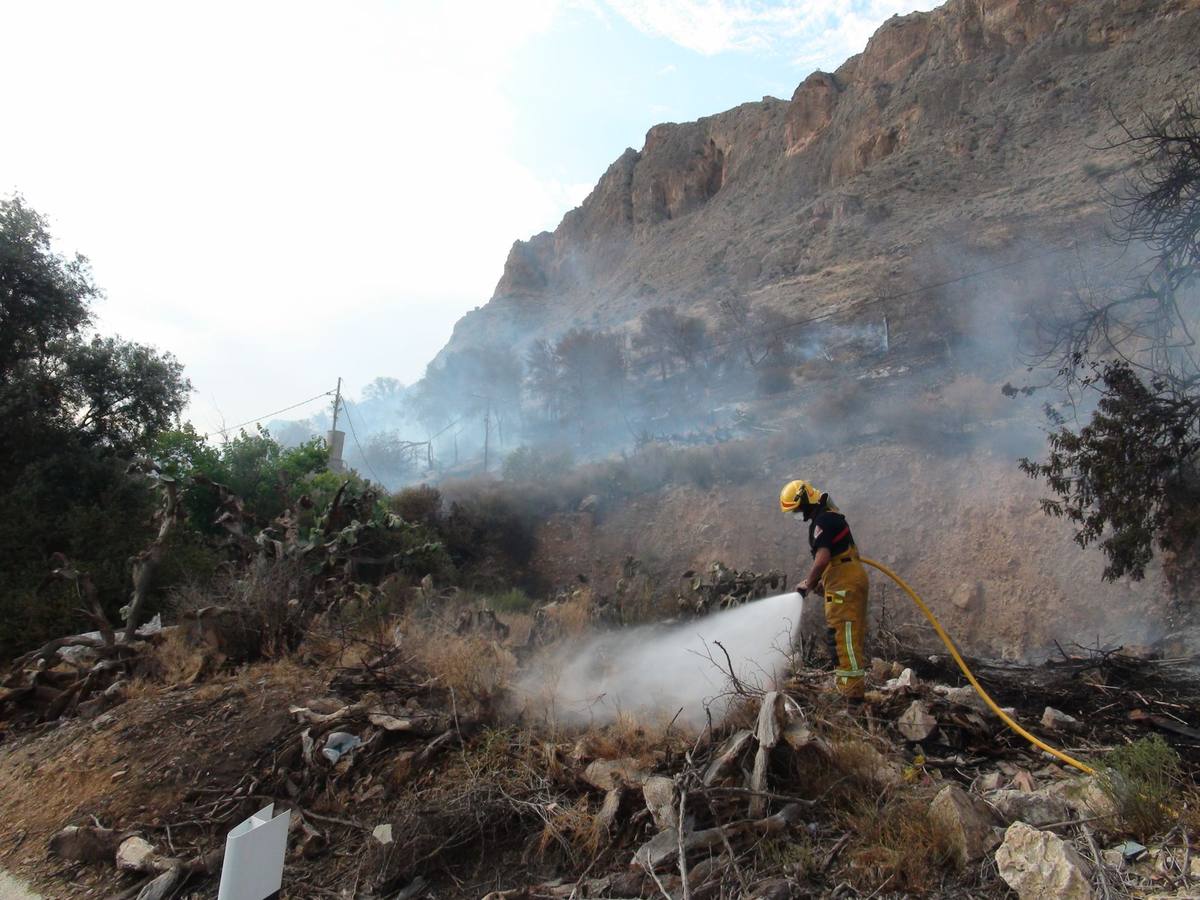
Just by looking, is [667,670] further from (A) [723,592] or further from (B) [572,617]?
(A) [723,592]

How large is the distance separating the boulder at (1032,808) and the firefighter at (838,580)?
64.5 inches

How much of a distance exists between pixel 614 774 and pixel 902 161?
48.2 meters

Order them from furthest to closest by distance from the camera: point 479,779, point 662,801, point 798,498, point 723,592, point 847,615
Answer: point 723,592
point 798,498
point 847,615
point 479,779
point 662,801

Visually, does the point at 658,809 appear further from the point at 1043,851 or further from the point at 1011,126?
the point at 1011,126

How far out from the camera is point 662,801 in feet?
11.3

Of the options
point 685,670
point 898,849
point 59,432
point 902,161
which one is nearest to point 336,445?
point 59,432

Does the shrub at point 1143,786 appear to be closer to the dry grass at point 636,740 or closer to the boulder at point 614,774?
the dry grass at point 636,740

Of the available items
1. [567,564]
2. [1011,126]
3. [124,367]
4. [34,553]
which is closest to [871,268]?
[1011,126]

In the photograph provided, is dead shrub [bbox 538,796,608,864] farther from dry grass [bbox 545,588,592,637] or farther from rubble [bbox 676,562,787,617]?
rubble [bbox 676,562,787,617]

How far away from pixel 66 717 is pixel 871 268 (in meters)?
38.1

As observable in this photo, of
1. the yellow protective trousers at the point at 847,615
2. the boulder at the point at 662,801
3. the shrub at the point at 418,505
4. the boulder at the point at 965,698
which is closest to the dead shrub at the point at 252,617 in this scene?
the boulder at the point at 662,801

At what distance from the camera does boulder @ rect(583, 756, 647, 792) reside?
3737 mm

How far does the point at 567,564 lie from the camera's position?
68.5ft

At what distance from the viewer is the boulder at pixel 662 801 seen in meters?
3.35
